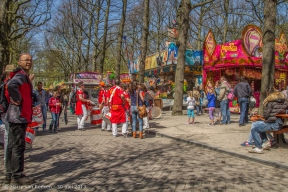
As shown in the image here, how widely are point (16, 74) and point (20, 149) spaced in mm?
1123

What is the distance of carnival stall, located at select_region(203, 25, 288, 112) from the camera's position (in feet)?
53.9

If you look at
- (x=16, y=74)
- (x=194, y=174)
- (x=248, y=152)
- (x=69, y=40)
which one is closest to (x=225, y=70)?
(x=248, y=152)

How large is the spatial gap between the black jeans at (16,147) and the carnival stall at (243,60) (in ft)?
45.6

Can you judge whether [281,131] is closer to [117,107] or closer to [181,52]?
[117,107]

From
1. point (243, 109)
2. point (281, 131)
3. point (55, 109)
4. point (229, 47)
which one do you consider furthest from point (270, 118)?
point (229, 47)

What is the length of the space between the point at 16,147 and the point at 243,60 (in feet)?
48.5

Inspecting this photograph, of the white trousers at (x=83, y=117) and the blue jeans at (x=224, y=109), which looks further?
the blue jeans at (x=224, y=109)

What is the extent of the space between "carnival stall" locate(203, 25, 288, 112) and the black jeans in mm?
13902

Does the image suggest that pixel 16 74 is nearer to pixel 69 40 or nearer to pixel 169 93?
pixel 169 93

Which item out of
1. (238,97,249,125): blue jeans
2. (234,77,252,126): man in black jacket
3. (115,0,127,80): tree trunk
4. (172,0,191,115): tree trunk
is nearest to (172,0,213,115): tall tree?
(172,0,191,115): tree trunk

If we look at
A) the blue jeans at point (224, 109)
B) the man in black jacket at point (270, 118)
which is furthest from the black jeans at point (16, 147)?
the blue jeans at point (224, 109)

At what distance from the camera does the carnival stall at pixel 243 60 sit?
647 inches

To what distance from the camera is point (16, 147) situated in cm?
439

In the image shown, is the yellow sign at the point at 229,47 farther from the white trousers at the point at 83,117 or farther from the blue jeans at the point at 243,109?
the white trousers at the point at 83,117
